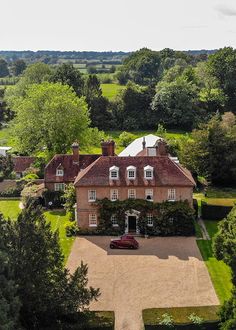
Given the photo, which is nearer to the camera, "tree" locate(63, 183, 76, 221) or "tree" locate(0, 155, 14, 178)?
"tree" locate(63, 183, 76, 221)

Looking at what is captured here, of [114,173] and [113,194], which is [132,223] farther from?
[114,173]

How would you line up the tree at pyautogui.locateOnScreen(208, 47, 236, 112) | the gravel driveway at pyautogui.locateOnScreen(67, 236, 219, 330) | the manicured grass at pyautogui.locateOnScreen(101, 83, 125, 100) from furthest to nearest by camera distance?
the manicured grass at pyautogui.locateOnScreen(101, 83, 125, 100) → the tree at pyautogui.locateOnScreen(208, 47, 236, 112) → the gravel driveway at pyautogui.locateOnScreen(67, 236, 219, 330)

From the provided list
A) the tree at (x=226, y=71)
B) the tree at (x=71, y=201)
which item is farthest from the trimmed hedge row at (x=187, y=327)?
the tree at (x=226, y=71)

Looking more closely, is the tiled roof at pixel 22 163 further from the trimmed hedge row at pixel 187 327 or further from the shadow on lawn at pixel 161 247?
the trimmed hedge row at pixel 187 327

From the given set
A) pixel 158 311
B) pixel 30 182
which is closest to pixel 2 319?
pixel 158 311

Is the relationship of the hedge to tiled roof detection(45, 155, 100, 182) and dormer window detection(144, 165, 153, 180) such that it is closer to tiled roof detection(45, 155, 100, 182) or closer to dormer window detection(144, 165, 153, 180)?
dormer window detection(144, 165, 153, 180)

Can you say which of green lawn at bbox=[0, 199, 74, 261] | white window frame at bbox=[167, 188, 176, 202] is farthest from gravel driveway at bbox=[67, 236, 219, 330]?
white window frame at bbox=[167, 188, 176, 202]
